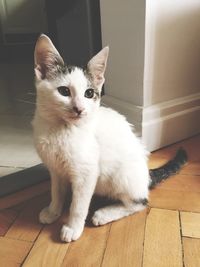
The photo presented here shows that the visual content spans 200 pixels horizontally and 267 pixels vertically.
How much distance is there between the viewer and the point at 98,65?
2.64 feet

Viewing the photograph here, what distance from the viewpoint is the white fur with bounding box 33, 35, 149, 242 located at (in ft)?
2.48

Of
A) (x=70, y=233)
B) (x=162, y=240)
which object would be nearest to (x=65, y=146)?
(x=70, y=233)

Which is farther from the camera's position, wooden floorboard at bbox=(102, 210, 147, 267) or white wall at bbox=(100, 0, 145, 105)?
white wall at bbox=(100, 0, 145, 105)

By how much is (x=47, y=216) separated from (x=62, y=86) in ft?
1.40

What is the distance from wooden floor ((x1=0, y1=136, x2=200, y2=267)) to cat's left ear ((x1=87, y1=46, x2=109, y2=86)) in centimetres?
45

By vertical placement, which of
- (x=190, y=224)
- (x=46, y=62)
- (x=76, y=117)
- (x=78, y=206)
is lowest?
(x=190, y=224)

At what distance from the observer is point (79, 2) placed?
4.91ft

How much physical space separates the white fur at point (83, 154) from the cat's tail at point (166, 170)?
0.13 metres

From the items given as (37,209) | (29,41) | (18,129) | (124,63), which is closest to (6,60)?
(29,41)

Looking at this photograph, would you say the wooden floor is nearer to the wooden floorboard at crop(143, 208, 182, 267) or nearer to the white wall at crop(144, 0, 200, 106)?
the wooden floorboard at crop(143, 208, 182, 267)

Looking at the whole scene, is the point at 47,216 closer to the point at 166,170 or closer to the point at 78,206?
the point at 78,206

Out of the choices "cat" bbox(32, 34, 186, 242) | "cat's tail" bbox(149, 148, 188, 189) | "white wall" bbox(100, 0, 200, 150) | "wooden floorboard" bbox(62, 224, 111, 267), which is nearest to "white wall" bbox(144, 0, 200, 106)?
"white wall" bbox(100, 0, 200, 150)

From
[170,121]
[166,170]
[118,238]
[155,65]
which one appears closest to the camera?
[118,238]

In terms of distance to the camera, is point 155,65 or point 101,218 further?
point 155,65
